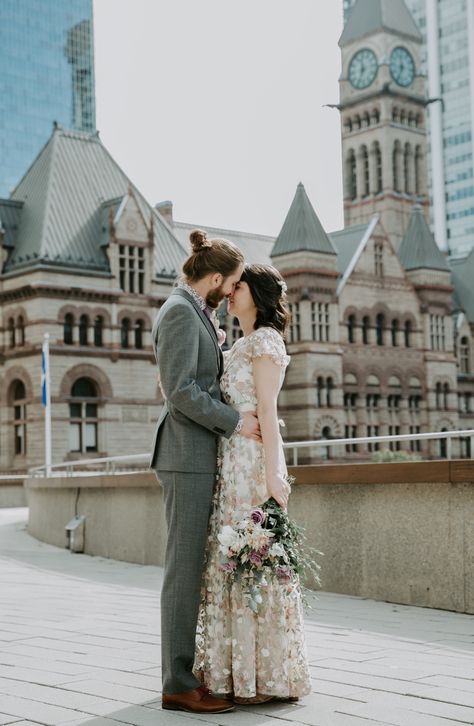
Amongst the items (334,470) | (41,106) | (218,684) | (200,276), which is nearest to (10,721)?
(218,684)

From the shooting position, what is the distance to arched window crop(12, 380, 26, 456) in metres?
46.7

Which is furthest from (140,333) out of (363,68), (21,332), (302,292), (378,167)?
(363,68)

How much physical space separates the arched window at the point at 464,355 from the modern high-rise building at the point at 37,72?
56.8m

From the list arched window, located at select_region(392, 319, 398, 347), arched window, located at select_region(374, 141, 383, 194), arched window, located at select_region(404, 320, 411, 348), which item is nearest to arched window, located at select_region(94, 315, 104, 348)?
arched window, located at select_region(392, 319, 398, 347)

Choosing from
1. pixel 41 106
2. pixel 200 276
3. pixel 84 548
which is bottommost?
pixel 84 548

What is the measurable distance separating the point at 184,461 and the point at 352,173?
79.3 meters

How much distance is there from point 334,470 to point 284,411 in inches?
1861

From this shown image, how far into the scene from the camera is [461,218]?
13062cm

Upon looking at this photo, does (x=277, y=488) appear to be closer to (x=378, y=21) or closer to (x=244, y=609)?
(x=244, y=609)

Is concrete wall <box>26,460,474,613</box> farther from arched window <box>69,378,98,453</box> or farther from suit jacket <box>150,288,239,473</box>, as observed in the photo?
arched window <box>69,378,98,453</box>

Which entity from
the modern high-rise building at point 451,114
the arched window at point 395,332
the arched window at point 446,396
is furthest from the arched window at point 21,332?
the modern high-rise building at point 451,114

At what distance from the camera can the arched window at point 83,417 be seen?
46.3 m

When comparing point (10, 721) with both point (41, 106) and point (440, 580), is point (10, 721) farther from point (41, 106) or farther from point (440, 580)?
point (41, 106)

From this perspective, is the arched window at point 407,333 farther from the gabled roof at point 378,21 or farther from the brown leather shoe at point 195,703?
the brown leather shoe at point 195,703
